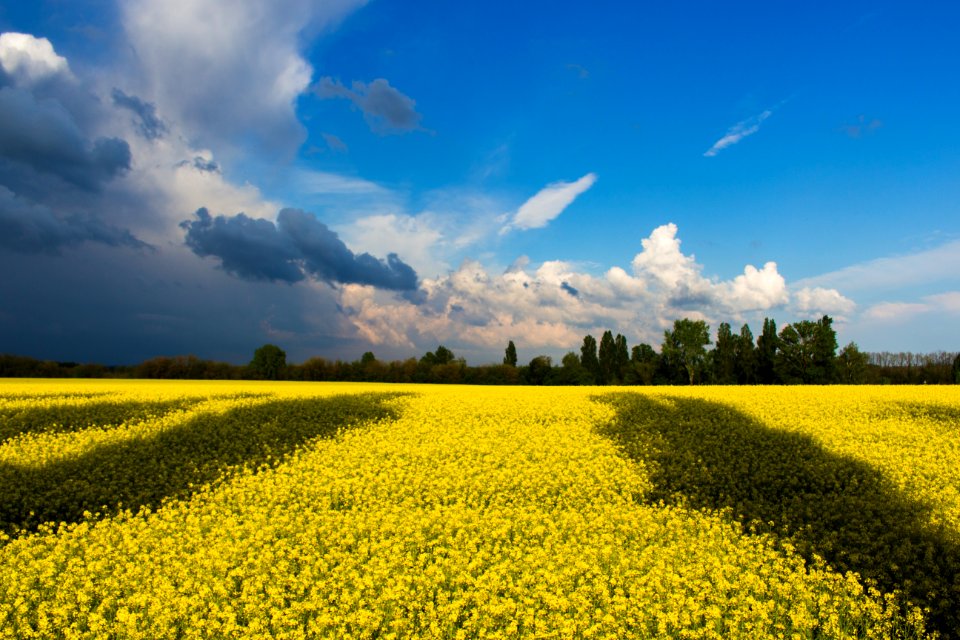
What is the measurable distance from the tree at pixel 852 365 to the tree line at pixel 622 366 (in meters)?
0.14

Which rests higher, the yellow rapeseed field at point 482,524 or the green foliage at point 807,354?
the green foliage at point 807,354

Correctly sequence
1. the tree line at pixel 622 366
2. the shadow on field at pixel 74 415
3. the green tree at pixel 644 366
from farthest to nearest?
the green tree at pixel 644 366, the tree line at pixel 622 366, the shadow on field at pixel 74 415

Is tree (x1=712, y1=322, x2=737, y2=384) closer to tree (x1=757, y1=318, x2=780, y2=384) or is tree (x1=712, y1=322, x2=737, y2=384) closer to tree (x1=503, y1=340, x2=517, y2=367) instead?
tree (x1=757, y1=318, x2=780, y2=384)

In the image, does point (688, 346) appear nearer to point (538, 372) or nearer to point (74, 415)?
point (538, 372)

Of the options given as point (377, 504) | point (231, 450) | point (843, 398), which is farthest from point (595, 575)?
point (843, 398)

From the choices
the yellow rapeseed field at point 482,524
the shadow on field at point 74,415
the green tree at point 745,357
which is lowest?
the yellow rapeseed field at point 482,524

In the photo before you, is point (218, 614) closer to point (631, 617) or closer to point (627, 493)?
point (631, 617)

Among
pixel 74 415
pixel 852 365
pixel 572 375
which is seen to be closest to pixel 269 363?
pixel 572 375

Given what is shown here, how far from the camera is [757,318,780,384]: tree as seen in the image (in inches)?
3538

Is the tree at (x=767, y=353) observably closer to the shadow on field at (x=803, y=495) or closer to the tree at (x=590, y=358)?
the tree at (x=590, y=358)

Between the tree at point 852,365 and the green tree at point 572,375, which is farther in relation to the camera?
the green tree at point 572,375

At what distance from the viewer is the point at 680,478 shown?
1917cm

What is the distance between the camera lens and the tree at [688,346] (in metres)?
97.6

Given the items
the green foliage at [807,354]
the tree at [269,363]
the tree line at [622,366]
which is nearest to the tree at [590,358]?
the tree line at [622,366]
